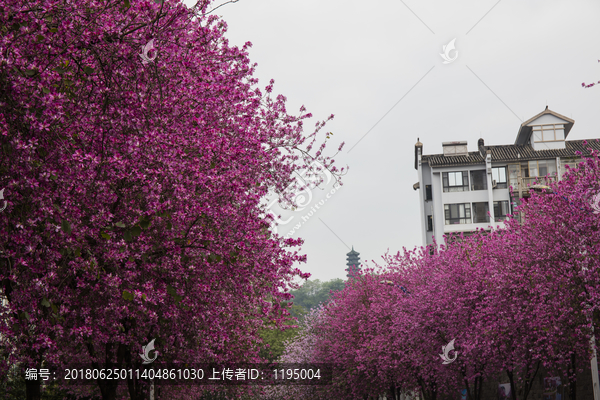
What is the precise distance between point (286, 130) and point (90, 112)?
27.2ft

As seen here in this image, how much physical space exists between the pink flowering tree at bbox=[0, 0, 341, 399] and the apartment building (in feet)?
153

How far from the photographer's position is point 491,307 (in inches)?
904

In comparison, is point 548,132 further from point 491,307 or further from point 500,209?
point 491,307

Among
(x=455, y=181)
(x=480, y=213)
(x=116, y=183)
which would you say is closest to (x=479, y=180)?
(x=455, y=181)

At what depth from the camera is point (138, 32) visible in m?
9.03

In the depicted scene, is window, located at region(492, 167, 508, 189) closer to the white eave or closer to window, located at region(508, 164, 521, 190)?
window, located at region(508, 164, 521, 190)

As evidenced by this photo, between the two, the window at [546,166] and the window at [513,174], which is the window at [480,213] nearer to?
the window at [513,174]

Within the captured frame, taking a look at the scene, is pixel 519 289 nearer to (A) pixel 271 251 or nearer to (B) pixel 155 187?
(A) pixel 271 251

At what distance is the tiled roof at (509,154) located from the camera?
179 feet

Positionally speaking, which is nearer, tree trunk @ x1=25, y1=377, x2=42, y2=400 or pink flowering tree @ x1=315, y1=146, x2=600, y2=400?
tree trunk @ x1=25, y1=377, x2=42, y2=400

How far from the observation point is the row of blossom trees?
1942 centimetres

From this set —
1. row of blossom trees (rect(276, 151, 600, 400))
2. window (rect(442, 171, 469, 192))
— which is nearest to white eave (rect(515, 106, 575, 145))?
window (rect(442, 171, 469, 192))

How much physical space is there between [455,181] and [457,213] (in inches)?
122

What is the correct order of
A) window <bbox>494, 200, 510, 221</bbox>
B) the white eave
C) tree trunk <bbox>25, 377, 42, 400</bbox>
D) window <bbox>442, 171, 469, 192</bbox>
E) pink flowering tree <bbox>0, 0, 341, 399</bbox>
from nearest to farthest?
A: pink flowering tree <bbox>0, 0, 341, 399</bbox>
tree trunk <bbox>25, 377, 42, 400</bbox>
window <bbox>494, 200, 510, 221</bbox>
the white eave
window <bbox>442, 171, 469, 192</bbox>
